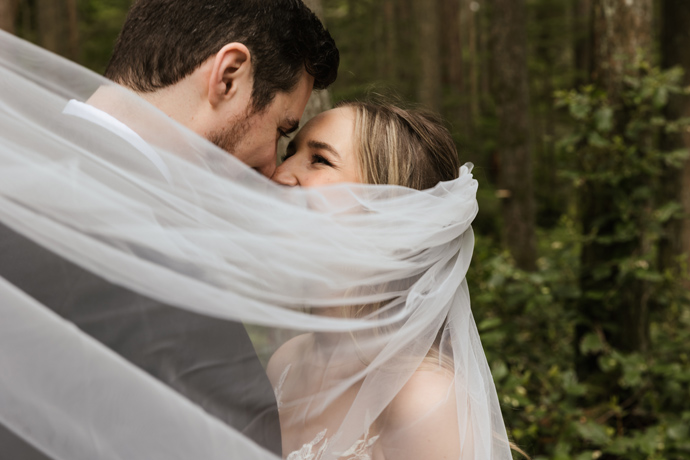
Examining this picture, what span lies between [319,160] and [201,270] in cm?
85

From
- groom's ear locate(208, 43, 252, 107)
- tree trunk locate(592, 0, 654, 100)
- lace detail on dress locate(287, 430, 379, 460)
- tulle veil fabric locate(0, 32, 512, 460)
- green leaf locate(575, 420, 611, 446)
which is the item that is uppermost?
tree trunk locate(592, 0, 654, 100)

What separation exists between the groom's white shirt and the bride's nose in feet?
1.91

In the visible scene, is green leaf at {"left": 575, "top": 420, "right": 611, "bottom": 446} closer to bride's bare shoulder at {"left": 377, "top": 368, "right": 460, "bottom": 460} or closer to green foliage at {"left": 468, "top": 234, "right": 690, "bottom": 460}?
green foliage at {"left": 468, "top": 234, "right": 690, "bottom": 460}

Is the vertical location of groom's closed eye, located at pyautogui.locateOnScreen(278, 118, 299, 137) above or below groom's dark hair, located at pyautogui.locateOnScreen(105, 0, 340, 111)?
below

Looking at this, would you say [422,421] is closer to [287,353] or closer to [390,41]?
[287,353]

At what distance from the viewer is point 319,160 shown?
204cm

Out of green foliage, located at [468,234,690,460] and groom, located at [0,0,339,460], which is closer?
groom, located at [0,0,339,460]

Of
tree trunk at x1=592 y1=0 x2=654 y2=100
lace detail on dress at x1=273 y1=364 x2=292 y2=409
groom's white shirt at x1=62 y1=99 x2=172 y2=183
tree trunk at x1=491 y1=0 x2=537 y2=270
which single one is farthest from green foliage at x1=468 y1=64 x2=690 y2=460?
tree trunk at x1=491 y1=0 x2=537 y2=270

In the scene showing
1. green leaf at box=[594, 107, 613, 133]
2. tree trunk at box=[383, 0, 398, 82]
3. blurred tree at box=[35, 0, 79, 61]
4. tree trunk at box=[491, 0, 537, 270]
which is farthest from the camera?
tree trunk at box=[383, 0, 398, 82]

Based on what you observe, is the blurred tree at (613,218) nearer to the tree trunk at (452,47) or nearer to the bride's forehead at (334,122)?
the bride's forehead at (334,122)

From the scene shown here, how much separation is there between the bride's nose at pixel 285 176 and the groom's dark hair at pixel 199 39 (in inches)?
10.0

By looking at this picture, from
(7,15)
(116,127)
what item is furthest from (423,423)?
(7,15)

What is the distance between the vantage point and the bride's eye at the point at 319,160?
2018 mm

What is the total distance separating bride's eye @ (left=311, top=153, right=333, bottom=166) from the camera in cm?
202
